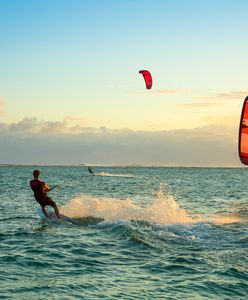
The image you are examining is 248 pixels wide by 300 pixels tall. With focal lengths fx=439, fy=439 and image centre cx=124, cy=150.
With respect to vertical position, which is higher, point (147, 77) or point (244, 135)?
point (147, 77)

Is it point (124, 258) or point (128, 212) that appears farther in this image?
point (128, 212)

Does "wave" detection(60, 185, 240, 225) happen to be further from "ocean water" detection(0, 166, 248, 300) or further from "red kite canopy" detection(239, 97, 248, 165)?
"red kite canopy" detection(239, 97, 248, 165)

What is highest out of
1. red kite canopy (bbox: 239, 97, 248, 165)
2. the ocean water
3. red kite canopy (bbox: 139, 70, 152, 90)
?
red kite canopy (bbox: 139, 70, 152, 90)

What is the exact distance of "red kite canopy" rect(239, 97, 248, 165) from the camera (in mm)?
16500

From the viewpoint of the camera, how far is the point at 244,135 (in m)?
16.7

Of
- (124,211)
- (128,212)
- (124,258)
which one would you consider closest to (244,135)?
(128,212)

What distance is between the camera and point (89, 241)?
14.0 metres

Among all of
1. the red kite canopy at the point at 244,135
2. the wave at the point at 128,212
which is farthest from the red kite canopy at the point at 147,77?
the wave at the point at 128,212

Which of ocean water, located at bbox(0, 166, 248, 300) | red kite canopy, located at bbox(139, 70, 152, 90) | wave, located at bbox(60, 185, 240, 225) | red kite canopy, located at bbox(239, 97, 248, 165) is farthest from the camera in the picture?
red kite canopy, located at bbox(139, 70, 152, 90)

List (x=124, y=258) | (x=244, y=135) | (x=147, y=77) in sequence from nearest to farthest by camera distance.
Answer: (x=124, y=258) < (x=244, y=135) < (x=147, y=77)

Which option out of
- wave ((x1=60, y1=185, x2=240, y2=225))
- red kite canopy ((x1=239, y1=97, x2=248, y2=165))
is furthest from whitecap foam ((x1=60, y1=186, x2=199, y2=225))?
red kite canopy ((x1=239, y1=97, x2=248, y2=165))

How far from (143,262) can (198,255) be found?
1712 millimetres

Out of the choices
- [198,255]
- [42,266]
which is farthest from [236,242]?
[42,266]

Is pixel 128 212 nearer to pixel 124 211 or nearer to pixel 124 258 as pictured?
pixel 124 211
